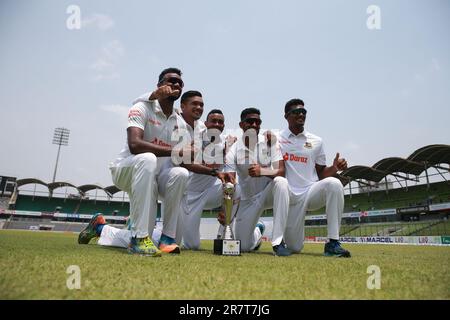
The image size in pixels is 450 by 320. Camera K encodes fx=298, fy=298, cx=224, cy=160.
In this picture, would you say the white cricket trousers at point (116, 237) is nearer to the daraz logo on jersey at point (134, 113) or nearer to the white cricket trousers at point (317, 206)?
the daraz logo on jersey at point (134, 113)

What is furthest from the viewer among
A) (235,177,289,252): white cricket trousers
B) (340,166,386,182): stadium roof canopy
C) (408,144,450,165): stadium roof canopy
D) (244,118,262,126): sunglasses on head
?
(340,166,386,182): stadium roof canopy

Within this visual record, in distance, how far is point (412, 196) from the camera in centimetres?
2983

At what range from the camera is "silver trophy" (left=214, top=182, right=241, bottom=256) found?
3.05 meters

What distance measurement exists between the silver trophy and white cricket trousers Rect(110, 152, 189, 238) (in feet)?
1.65

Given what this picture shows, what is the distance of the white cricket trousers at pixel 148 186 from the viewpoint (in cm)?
275

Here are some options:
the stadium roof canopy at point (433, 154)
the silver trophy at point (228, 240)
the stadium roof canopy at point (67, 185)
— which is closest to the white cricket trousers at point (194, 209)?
the silver trophy at point (228, 240)

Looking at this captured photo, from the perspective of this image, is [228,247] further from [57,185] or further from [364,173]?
[57,185]

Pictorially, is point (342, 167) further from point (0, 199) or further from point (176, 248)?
point (0, 199)

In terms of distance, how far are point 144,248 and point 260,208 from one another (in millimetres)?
1825

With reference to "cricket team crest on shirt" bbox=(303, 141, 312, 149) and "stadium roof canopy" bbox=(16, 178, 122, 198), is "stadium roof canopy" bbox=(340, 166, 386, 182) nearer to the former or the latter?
"cricket team crest on shirt" bbox=(303, 141, 312, 149)

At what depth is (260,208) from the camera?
3971 mm

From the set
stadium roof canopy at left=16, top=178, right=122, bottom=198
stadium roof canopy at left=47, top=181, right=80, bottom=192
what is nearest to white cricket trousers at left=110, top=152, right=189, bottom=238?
stadium roof canopy at left=16, top=178, right=122, bottom=198
